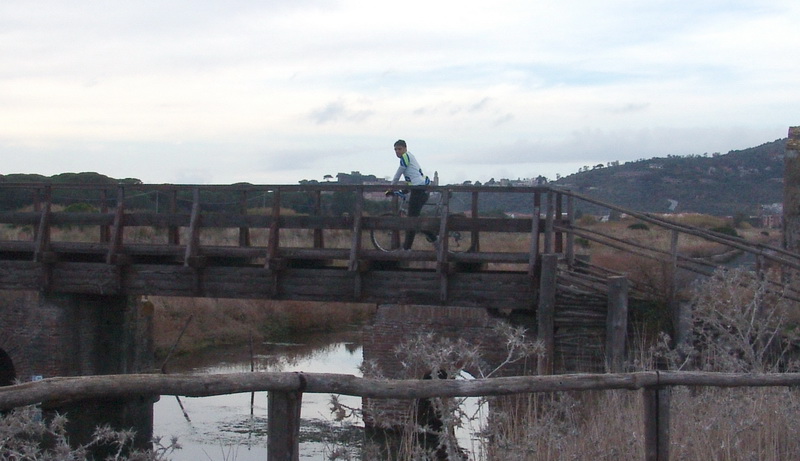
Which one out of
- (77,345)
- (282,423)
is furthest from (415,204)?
(282,423)

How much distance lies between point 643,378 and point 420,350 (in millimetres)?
2231

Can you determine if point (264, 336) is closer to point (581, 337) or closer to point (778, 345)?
point (581, 337)

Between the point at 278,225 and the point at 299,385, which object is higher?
the point at 278,225

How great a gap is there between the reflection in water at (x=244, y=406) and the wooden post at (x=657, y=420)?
5992 mm

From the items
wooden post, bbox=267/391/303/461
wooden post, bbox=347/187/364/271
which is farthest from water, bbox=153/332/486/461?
wooden post, bbox=267/391/303/461

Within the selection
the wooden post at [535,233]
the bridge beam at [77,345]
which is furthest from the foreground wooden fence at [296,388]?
the bridge beam at [77,345]

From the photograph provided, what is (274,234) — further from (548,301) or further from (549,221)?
(548,301)

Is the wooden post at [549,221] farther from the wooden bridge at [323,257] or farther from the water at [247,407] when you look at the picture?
the water at [247,407]

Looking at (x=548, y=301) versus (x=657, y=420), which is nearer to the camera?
(x=657, y=420)

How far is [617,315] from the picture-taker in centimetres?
1138

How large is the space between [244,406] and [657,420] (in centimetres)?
1691

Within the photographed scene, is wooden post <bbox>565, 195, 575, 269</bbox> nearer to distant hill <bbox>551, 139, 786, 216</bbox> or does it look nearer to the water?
the water

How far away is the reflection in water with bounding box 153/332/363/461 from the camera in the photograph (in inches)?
628

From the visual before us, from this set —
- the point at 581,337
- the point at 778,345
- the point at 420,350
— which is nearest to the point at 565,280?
the point at 581,337
